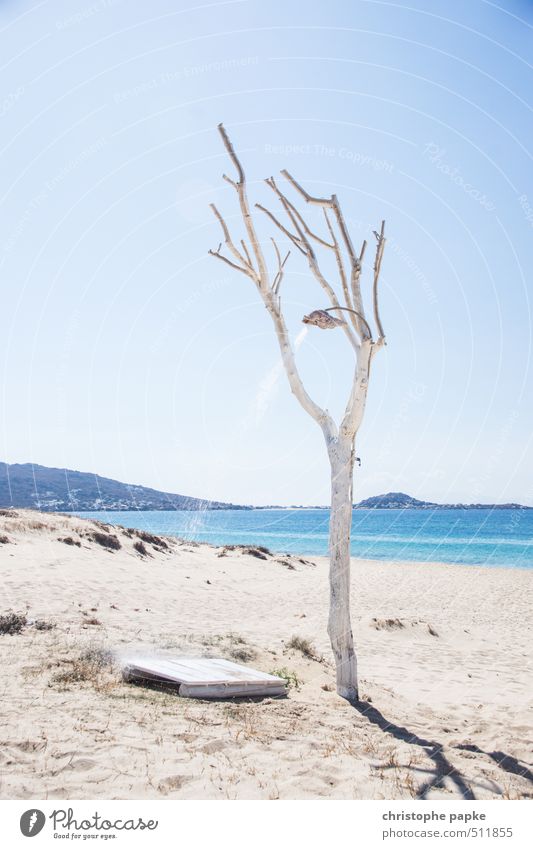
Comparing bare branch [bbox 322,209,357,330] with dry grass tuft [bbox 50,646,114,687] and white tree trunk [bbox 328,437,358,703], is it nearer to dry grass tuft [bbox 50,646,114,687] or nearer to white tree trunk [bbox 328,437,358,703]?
white tree trunk [bbox 328,437,358,703]

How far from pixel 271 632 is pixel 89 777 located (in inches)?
328

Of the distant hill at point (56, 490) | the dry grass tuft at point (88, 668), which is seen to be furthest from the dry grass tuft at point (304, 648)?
the distant hill at point (56, 490)

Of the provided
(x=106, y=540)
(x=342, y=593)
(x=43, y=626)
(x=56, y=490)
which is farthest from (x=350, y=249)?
(x=56, y=490)

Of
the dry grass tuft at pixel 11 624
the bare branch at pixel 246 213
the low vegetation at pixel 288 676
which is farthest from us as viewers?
the dry grass tuft at pixel 11 624

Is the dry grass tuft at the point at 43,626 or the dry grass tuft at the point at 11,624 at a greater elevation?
the dry grass tuft at the point at 11,624

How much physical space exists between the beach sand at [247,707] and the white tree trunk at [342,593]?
33cm

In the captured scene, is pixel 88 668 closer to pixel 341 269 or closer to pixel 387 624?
pixel 341 269

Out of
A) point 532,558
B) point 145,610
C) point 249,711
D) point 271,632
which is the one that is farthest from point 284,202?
point 532,558

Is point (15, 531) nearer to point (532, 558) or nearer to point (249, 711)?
point (249, 711)

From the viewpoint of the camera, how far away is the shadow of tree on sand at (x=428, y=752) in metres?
4.39

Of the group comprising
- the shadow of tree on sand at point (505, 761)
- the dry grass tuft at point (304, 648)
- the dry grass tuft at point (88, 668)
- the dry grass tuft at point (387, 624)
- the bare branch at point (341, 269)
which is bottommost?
the dry grass tuft at point (387, 624)

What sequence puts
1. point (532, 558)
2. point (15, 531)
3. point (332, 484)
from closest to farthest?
1. point (332, 484)
2. point (15, 531)
3. point (532, 558)

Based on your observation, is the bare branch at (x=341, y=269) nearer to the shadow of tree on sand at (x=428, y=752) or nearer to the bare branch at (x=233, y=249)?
the bare branch at (x=233, y=249)
